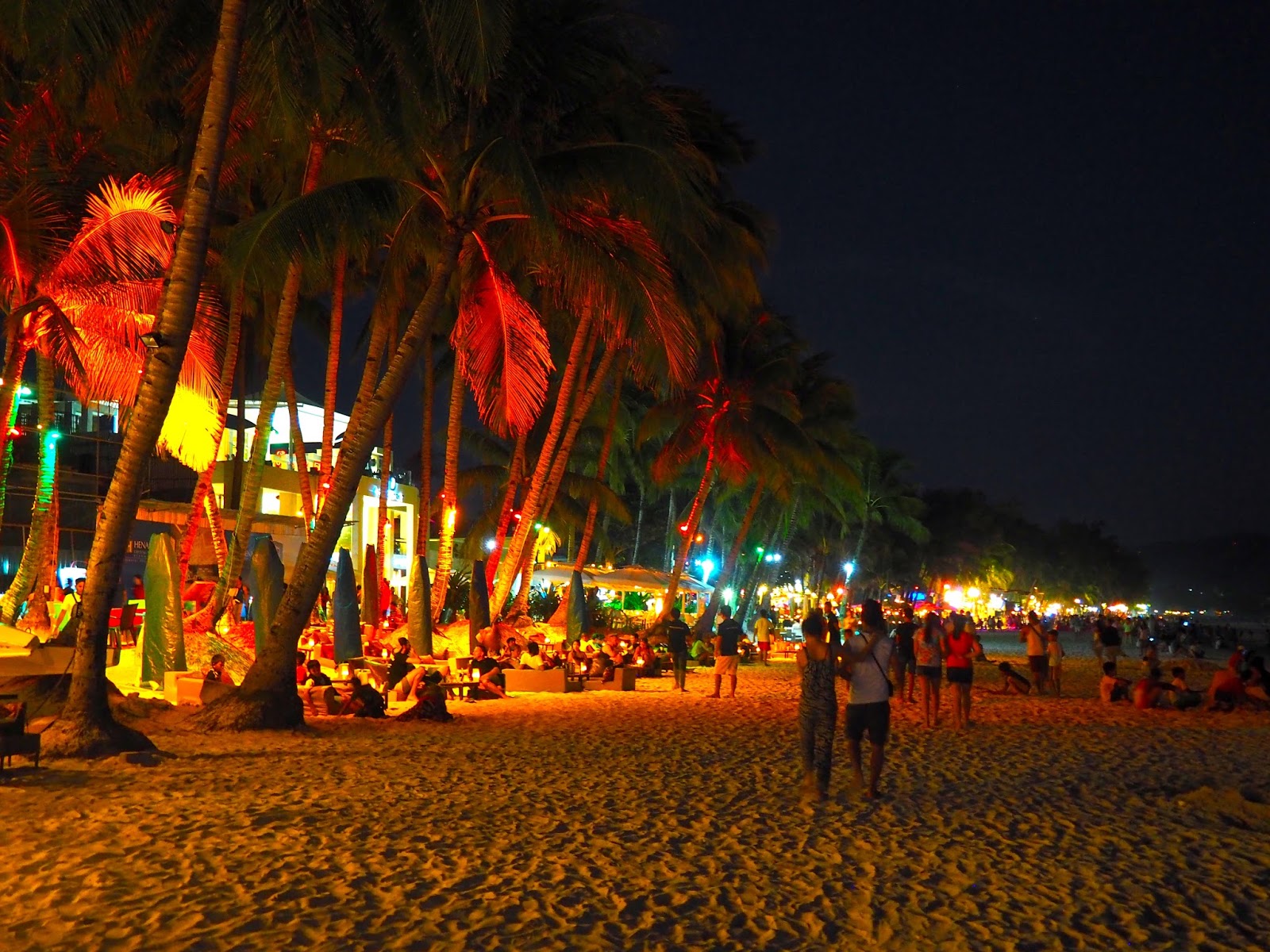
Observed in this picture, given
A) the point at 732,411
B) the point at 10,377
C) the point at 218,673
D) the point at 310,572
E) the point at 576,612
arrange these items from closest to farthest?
the point at 310,572
the point at 218,673
the point at 10,377
the point at 576,612
the point at 732,411

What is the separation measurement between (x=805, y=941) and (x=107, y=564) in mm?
7932

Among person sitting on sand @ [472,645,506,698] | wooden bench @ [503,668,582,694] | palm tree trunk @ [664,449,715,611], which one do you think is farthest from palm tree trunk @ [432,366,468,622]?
palm tree trunk @ [664,449,715,611]

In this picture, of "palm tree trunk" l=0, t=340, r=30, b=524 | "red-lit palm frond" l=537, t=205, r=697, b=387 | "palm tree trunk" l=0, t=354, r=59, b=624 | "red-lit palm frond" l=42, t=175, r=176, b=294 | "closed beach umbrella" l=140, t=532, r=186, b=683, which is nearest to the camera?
"closed beach umbrella" l=140, t=532, r=186, b=683

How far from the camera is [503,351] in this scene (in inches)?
620

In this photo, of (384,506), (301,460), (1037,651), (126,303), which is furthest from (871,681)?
(384,506)

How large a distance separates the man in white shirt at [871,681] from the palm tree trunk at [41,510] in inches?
528

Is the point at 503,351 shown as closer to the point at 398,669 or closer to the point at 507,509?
the point at 398,669

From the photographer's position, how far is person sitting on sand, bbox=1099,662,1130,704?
727 inches

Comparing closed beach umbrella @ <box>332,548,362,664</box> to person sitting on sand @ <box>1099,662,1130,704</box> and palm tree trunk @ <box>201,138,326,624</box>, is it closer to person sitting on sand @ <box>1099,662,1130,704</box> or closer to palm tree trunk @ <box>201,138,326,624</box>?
palm tree trunk @ <box>201,138,326,624</box>

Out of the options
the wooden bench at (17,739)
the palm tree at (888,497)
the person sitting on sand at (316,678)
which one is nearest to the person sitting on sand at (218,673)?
the person sitting on sand at (316,678)

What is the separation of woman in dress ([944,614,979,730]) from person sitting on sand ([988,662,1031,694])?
563 centimetres

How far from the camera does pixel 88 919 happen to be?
5438mm

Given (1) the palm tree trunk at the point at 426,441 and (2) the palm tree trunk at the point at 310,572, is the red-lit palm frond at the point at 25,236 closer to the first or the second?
(2) the palm tree trunk at the point at 310,572

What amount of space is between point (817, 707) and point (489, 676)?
9403 millimetres
